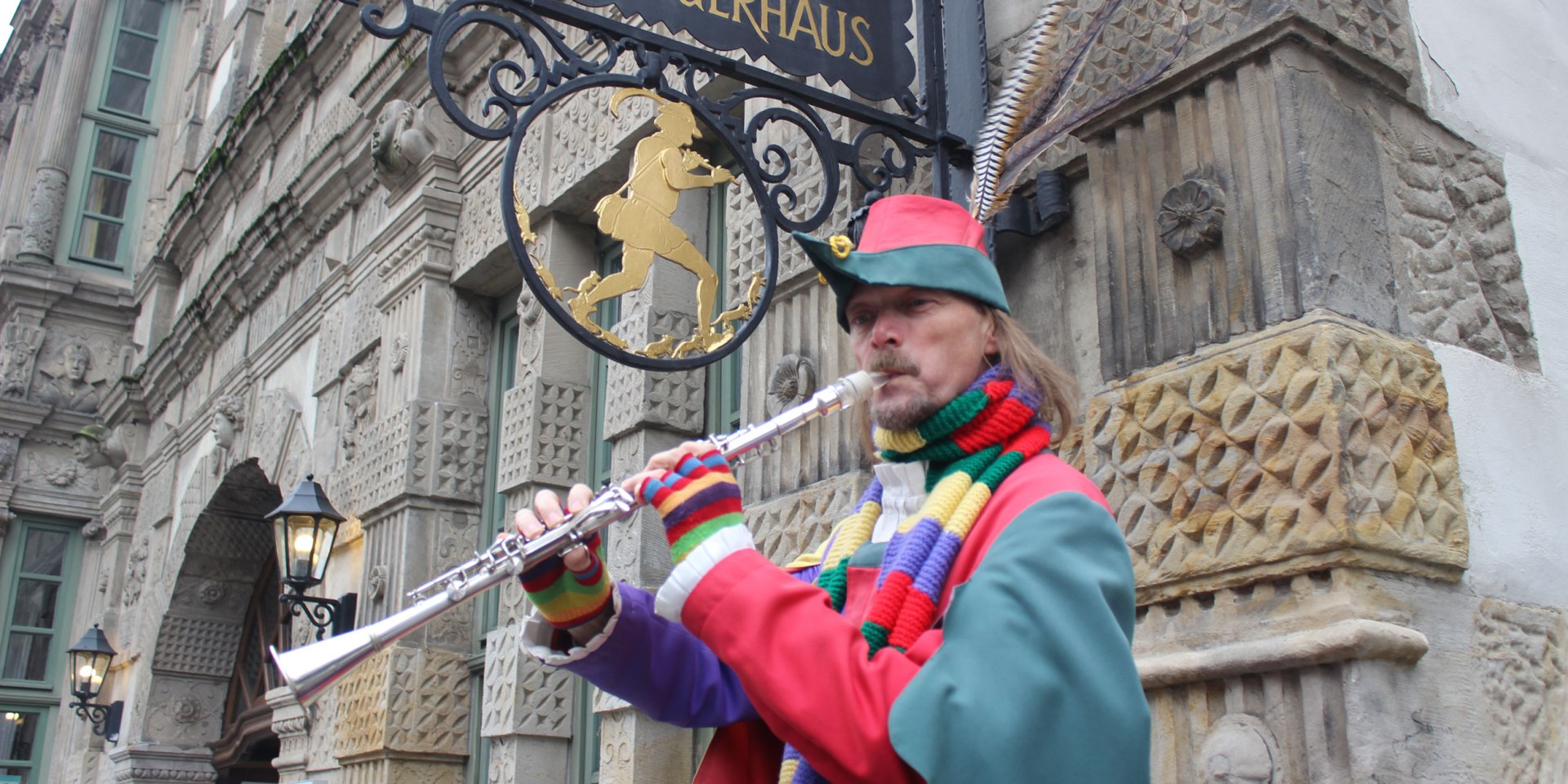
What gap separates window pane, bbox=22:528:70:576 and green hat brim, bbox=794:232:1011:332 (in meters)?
16.6

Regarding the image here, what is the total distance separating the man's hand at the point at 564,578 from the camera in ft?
7.17

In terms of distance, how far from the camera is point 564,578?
2211mm

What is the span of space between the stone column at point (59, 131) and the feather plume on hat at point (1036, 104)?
55.7 ft

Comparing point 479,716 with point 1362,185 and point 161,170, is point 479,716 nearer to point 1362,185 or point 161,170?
point 1362,185

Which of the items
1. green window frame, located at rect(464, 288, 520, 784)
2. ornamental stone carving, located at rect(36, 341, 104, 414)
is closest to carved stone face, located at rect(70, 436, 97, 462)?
ornamental stone carving, located at rect(36, 341, 104, 414)

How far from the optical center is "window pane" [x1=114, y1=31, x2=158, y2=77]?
18953mm

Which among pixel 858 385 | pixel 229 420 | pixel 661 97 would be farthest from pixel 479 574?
pixel 229 420

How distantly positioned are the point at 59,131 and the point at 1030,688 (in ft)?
65.6

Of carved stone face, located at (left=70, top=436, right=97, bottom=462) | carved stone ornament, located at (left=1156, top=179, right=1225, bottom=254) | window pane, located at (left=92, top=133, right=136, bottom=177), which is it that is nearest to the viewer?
carved stone ornament, located at (left=1156, top=179, right=1225, bottom=254)

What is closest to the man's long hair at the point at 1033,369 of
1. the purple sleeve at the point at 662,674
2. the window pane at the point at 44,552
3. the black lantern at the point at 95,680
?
the purple sleeve at the point at 662,674

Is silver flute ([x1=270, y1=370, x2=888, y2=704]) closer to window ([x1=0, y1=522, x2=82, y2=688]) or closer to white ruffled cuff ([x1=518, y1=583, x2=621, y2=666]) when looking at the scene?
white ruffled cuff ([x1=518, y1=583, x2=621, y2=666])

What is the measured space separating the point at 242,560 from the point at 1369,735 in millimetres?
10933

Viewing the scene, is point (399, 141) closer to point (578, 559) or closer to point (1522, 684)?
point (578, 559)

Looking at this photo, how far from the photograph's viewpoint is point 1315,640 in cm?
249
